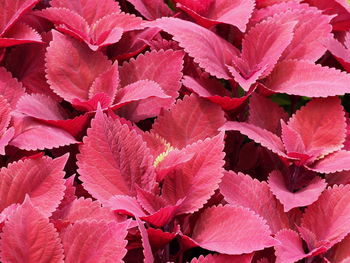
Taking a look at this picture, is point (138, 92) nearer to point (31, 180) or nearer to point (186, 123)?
point (186, 123)

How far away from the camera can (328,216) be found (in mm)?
782

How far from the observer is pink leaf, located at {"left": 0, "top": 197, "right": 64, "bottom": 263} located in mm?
642

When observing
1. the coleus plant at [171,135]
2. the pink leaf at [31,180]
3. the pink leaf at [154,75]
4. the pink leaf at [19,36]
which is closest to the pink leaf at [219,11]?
the coleus plant at [171,135]

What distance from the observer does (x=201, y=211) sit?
30.3 inches

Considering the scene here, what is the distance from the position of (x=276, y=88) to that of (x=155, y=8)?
27 cm

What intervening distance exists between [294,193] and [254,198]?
0.07 m

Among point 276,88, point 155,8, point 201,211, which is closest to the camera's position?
point 201,211

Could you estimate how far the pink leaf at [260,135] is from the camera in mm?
807

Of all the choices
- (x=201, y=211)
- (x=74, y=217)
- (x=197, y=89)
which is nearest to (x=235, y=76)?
(x=197, y=89)

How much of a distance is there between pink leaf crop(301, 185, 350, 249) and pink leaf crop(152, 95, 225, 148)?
0.18 m

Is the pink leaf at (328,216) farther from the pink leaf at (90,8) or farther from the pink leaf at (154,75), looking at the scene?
the pink leaf at (90,8)

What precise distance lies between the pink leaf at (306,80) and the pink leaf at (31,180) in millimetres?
365

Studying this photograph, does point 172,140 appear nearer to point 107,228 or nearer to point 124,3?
point 107,228

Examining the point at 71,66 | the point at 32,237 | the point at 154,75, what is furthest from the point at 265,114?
the point at 32,237
